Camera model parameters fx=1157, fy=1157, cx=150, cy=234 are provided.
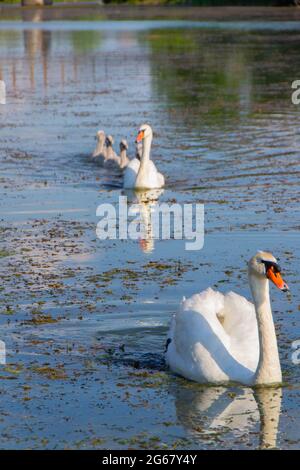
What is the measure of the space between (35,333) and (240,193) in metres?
7.61

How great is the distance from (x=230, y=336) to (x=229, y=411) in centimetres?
111

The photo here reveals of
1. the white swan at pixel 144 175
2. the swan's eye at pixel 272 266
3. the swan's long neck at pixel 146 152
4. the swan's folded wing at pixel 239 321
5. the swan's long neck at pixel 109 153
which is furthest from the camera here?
the swan's long neck at pixel 109 153

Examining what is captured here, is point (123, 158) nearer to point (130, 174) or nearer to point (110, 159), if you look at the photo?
point (110, 159)

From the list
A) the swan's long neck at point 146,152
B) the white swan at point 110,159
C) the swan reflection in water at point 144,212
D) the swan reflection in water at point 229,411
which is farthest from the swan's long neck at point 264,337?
the white swan at point 110,159

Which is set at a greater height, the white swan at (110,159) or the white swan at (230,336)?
the white swan at (110,159)

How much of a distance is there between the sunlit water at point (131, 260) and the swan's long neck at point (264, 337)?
168mm

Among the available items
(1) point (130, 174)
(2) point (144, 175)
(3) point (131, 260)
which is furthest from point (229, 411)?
(1) point (130, 174)

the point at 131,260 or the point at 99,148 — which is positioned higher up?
the point at 99,148

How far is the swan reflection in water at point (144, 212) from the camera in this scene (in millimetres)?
15310

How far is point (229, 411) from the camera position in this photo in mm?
9523

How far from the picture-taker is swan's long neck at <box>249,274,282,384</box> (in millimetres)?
9852

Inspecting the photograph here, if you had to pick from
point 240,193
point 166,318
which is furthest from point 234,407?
point 240,193

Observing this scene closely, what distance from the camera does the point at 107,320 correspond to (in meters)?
11.8

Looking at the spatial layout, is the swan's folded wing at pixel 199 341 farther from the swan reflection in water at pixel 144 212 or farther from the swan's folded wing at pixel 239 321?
the swan reflection in water at pixel 144 212
